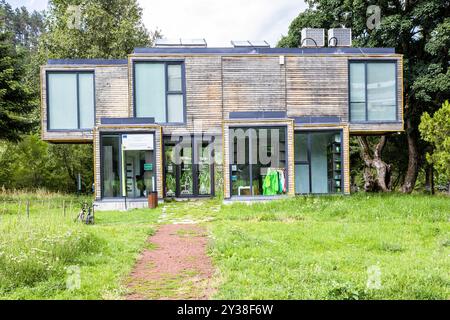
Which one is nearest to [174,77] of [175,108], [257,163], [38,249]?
[175,108]

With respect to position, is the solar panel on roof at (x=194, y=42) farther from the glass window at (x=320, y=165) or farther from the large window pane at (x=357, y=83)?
the large window pane at (x=357, y=83)

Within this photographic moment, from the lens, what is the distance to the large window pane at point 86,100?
22.0 meters

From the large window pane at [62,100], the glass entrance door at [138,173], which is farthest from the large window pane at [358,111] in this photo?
the large window pane at [62,100]

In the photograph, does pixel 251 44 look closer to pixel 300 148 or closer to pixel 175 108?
pixel 175 108

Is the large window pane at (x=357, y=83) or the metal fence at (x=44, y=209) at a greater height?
the large window pane at (x=357, y=83)

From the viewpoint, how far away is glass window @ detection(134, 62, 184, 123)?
69.9ft

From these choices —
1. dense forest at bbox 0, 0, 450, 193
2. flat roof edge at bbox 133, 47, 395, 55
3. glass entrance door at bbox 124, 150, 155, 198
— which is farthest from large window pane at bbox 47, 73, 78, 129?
flat roof edge at bbox 133, 47, 395, 55

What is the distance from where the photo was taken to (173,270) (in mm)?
7883

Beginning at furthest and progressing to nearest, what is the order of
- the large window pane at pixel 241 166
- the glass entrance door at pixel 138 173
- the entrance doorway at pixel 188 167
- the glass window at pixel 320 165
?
1. the entrance doorway at pixel 188 167
2. the glass window at pixel 320 165
3. the glass entrance door at pixel 138 173
4. the large window pane at pixel 241 166

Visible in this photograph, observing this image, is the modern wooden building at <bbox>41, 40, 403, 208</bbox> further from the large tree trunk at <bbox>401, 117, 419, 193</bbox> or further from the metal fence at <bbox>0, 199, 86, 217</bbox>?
the large tree trunk at <bbox>401, 117, 419, 193</bbox>

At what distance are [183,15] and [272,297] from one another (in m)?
32.1

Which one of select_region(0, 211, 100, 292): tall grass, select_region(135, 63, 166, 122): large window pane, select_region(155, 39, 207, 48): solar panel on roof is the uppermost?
select_region(155, 39, 207, 48): solar panel on roof

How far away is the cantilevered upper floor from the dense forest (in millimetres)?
2366
